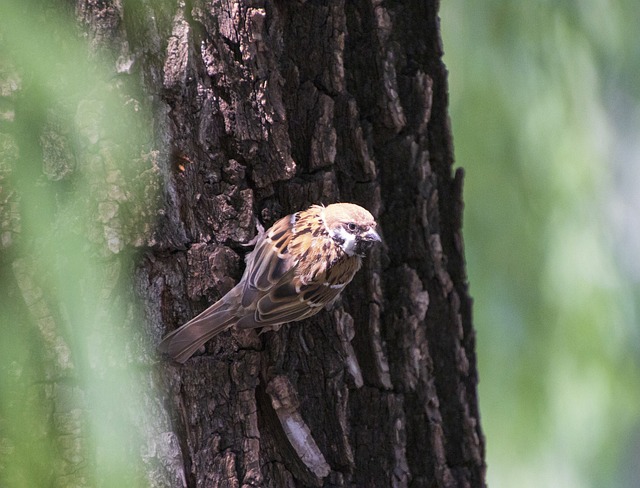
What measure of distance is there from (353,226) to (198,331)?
682 millimetres

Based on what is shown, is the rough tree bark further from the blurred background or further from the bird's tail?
the blurred background

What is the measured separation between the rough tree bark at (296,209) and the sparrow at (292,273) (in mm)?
49

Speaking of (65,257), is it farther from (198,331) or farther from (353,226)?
(353,226)

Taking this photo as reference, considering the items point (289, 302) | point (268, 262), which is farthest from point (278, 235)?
point (289, 302)

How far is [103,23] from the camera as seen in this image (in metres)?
2.05

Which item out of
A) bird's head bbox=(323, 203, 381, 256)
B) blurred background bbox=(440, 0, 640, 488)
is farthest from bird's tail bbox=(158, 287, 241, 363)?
blurred background bbox=(440, 0, 640, 488)

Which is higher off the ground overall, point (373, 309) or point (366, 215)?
point (366, 215)

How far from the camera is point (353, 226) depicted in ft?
8.40

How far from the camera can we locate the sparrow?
222 centimetres

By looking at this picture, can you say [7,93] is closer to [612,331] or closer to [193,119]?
[193,119]

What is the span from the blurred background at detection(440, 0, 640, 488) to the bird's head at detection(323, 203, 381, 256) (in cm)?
84

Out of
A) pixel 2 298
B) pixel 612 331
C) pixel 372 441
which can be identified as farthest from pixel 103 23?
pixel 612 331

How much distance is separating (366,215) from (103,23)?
1.04 m

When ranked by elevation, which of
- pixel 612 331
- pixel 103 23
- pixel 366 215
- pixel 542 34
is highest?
pixel 542 34
